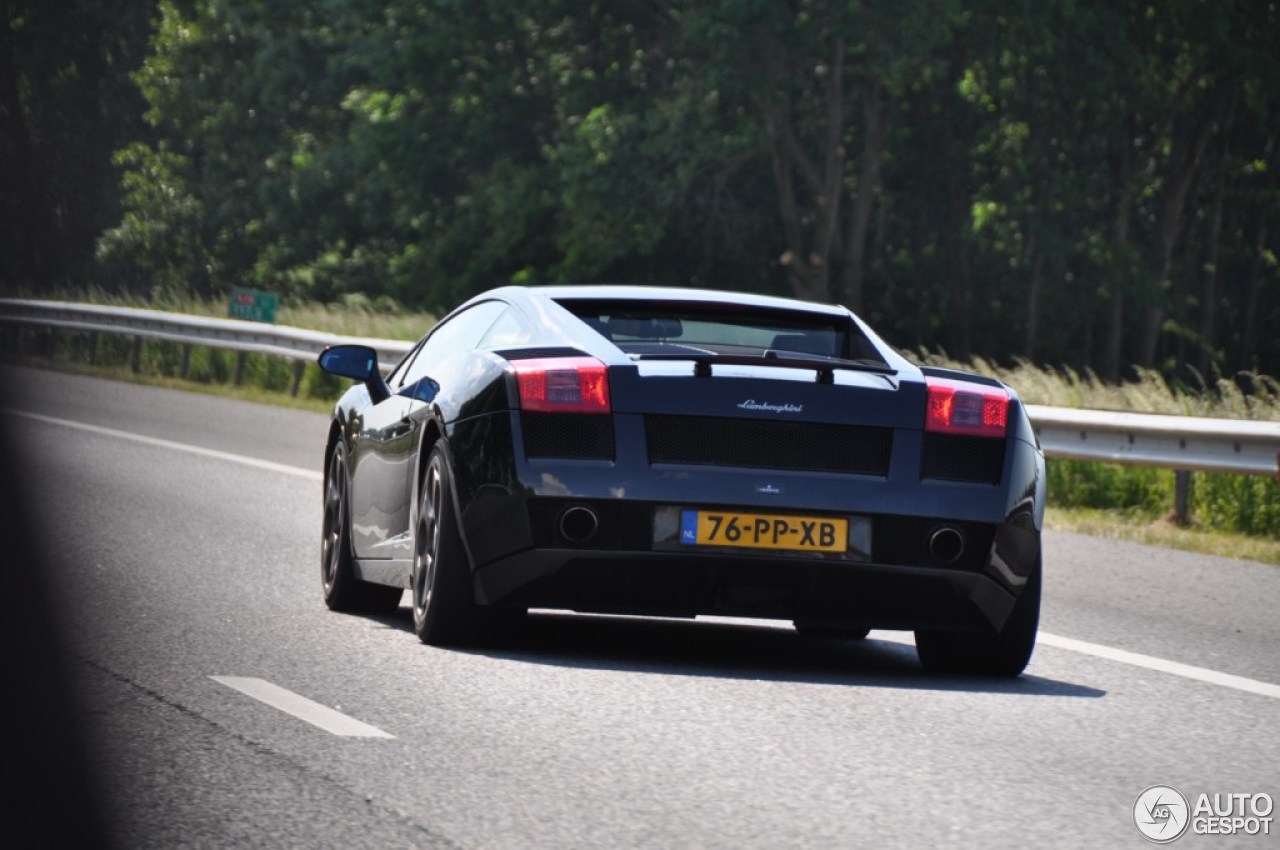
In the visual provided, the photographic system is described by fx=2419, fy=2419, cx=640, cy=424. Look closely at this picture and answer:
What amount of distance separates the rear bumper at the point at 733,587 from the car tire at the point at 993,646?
233 millimetres

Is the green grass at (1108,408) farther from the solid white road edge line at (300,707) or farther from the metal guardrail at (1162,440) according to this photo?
the solid white road edge line at (300,707)

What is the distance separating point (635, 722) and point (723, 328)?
6.96ft

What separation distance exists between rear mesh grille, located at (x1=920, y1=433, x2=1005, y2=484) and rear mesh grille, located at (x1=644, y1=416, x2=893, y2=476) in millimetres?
145

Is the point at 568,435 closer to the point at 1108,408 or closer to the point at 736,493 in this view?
the point at 736,493

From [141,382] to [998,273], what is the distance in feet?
98.5

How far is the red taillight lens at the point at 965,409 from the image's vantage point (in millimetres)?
7566

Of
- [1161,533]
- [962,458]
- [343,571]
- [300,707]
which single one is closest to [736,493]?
[962,458]

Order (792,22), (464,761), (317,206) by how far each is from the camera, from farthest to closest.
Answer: (317,206), (792,22), (464,761)

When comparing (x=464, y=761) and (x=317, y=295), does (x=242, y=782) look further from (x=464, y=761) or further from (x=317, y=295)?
(x=317, y=295)

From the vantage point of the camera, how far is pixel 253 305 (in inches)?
1168

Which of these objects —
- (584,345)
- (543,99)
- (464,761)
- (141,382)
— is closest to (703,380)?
(584,345)

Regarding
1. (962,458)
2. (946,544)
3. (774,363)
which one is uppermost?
(774,363)

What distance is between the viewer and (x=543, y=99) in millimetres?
52312

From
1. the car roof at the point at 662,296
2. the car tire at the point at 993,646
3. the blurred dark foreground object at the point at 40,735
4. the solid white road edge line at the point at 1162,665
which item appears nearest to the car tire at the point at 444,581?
the car roof at the point at 662,296
